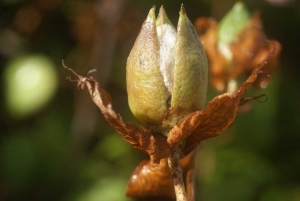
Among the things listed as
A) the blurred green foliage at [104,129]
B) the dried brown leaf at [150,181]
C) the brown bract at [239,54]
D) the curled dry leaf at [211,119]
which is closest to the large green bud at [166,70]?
the curled dry leaf at [211,119]

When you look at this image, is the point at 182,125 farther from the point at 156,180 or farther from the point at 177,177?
the point at 156,180

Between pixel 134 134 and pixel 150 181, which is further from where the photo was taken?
pixel 150 181

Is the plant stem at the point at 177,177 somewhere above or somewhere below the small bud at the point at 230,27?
below

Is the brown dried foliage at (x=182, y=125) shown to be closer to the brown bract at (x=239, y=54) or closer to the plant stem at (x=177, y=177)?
the plant stem at (x=177, y=177)

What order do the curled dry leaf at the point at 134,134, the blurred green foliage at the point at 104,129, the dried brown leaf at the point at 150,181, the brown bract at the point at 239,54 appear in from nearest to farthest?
the curled dry leaf at the point at 134,134
the dried brown leaf at the point at 150,181
the brown bract at the point at 239,54
the blurred green foliage at the point at 104,129

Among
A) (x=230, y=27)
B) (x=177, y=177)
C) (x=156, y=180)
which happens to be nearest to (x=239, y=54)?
(x=230, y=27)
